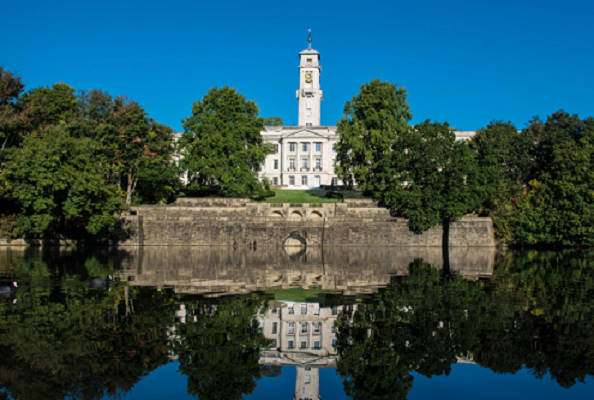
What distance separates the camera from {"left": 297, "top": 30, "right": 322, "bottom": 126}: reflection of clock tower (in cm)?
10025

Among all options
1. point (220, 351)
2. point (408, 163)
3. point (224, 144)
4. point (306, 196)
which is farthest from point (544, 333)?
point (306, 196)

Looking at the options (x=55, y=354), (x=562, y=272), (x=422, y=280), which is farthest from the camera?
(x=562, y=272)

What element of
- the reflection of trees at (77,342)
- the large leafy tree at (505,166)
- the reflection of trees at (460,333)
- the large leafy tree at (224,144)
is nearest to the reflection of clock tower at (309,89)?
the large leafy tree at (505,166)

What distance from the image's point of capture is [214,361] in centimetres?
1123

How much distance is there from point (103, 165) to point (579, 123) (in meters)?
48.9

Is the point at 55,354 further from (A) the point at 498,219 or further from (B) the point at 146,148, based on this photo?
(A) the point at 498,219

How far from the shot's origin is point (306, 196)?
67.6 meters

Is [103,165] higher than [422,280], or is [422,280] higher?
[103,165]

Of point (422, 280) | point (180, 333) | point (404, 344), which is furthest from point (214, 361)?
point (422, 280)

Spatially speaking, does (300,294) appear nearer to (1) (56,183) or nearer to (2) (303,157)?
(1) (56,183)

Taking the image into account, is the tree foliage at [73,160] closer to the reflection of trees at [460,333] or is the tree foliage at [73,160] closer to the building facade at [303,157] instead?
the reflection of trees at [460,333]

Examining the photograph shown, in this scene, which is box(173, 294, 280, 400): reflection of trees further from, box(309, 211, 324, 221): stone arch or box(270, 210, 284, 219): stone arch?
box(309, 211, 324, 221): stone arch

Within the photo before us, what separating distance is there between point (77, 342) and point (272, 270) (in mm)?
16569

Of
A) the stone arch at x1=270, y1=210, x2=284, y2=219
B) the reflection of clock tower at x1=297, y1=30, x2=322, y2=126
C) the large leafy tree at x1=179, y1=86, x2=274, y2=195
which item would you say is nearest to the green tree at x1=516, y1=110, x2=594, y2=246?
the stone arch at x1=270, y1=210, x2=284, y2=219
